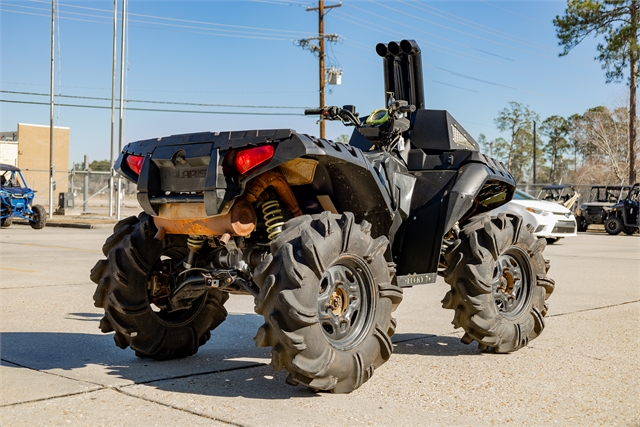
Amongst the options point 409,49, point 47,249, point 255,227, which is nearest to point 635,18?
point 47,249

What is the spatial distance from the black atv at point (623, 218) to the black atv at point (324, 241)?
22.2 metres

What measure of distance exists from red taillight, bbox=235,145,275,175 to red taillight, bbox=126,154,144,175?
914 millimetres

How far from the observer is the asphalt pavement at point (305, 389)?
166 inches

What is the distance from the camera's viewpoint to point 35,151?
5903 centimetres

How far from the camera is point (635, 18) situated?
115 ft

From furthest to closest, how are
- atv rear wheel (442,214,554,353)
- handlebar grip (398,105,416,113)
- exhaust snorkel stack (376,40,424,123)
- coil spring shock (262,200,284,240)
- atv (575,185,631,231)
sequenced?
atv (575,185,631,231)
exhaust snorkel stack (376,40,424,123)
handlebar grip (398,105,416,113)
atv rear wheel (442,214,554,353)
coil spring shock (262,200,284,240)

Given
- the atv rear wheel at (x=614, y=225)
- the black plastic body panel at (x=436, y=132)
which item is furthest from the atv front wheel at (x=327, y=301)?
the atv rear wheel at (x=614, y=225)

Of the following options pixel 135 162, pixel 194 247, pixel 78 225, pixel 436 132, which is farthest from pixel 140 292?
pixel 78 225

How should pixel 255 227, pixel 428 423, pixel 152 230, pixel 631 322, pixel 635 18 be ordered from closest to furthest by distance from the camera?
→ pixel 428 423 → pixel 255 227 → pixel 152 230 → pixel 631 322 → pixel 635 18

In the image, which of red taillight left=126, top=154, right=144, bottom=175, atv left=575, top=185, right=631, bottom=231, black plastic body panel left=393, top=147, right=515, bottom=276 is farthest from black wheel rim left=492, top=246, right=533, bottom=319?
atv left=575, top=185, right=631, bottom=231

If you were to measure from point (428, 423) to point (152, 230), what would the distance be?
2435 millimetres

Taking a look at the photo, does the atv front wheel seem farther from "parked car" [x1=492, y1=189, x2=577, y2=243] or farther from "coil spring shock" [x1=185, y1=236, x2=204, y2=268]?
"parked car" [x1=492, y1=189, x2=577, y2=243]

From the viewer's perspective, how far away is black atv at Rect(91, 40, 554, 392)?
4.51 metres

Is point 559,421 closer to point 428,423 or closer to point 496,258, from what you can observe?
point 428,423
